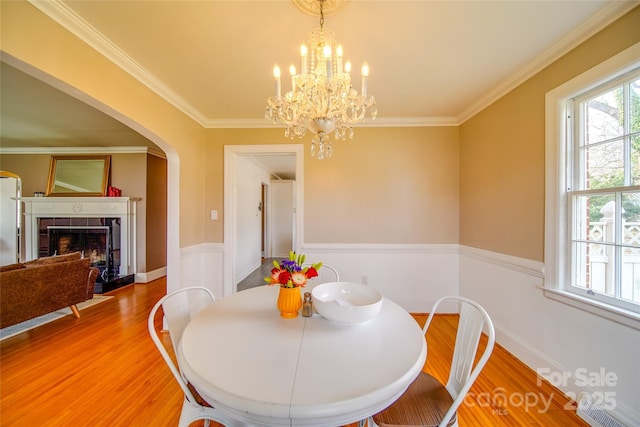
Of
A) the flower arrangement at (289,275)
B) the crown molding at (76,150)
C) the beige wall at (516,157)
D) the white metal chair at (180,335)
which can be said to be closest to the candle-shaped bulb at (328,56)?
the flower arrangement at (289,275)

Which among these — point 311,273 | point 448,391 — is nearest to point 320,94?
point 311,273

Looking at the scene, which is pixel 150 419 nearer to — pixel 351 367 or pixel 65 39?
pixel 351 367

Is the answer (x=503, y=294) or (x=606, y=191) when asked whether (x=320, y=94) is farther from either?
(x=503, y=294)

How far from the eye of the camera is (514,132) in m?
2.15

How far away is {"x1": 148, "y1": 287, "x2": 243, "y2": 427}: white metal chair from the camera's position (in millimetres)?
1020

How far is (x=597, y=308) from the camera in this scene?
1.49 metres

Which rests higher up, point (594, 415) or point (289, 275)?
point (289, 275)

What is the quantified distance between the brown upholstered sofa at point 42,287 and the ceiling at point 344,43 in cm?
173

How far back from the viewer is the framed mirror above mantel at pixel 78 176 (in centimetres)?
435

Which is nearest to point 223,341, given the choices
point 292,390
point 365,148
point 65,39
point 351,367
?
point 292,390

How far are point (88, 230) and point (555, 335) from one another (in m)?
6.37

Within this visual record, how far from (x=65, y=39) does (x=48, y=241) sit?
457cm

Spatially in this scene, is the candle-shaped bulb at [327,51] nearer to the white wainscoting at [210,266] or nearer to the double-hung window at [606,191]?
the double-hung window at [606,191]

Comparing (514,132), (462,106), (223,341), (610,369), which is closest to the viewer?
(223,341)
